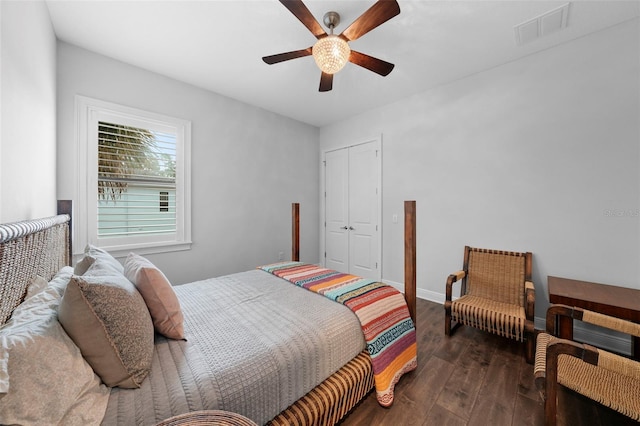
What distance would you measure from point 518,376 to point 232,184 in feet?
11.6

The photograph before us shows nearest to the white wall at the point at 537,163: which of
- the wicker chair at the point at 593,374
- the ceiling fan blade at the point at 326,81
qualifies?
the wicker chair at the point at 593,374

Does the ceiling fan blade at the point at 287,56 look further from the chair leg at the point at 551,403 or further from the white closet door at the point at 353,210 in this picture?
the chair leg at the point at 551,403

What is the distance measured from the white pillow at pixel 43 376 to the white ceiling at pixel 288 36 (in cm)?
222

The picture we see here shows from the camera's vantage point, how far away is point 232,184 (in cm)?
348

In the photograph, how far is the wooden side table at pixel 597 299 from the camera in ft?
5.38

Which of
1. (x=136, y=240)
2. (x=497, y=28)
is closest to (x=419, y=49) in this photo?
(x=497, y=28)

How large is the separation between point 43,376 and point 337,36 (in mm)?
2216

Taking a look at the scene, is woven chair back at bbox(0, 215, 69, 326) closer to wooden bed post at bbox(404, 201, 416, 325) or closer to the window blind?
the window blind

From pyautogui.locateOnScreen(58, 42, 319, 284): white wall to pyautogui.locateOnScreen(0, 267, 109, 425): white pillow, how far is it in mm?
2241

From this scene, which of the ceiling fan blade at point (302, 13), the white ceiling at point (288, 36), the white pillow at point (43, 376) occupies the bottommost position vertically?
the white pillow at point (43, 376)

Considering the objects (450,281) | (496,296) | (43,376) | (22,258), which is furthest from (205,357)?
(496,296)

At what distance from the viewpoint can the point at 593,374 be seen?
133 cm

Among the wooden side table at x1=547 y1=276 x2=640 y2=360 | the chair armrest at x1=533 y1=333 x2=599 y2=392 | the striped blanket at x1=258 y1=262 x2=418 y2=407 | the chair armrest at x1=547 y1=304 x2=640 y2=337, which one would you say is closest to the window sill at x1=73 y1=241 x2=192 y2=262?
the striped blanket at x1=258 y1=262 x2=418 y2=407

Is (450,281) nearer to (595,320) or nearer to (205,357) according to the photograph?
(595,320)
